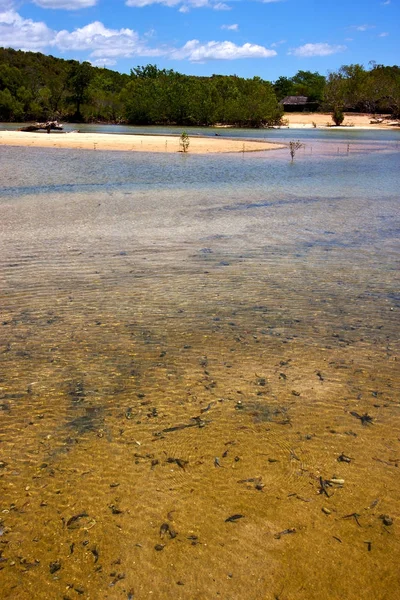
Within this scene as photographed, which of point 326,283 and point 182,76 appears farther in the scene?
point 182,76

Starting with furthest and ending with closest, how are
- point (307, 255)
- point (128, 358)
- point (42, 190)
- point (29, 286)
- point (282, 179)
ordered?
point (282, 179)
point (42, 190)
point (307, 255)
point (29, 286)
point (128, 358)

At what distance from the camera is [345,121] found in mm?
94688

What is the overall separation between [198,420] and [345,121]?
328 feet

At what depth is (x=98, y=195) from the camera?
16.2 m

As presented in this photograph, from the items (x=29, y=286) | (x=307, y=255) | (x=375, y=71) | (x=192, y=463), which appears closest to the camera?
(x=192, y=463)

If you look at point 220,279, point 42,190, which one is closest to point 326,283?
point 220,279

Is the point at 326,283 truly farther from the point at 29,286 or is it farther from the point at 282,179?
the point at 282,179

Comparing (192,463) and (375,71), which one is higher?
(375,71)

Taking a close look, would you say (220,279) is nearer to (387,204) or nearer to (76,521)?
(76,521)

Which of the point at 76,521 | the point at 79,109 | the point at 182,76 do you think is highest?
the point at 182,76

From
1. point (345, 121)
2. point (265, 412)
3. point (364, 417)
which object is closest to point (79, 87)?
point (345, 121)

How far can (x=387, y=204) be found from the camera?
15.6 m

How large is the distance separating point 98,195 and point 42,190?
2.16 metres

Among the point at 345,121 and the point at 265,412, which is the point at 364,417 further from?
the point at 345,121
